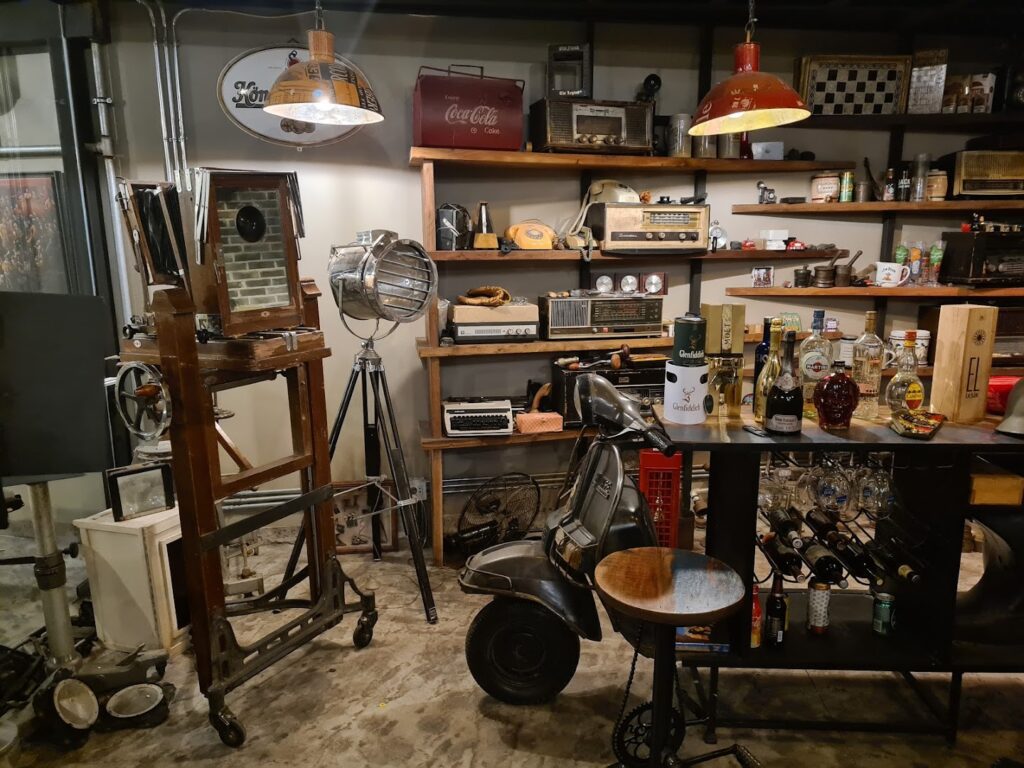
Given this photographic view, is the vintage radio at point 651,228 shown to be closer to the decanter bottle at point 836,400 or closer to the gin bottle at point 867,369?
the gin bottle at point 867,369

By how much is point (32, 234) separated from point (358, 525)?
215 cm

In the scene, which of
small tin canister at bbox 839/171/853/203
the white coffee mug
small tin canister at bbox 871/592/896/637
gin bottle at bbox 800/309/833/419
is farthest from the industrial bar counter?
small tin canister at bbox 839/171/853/203

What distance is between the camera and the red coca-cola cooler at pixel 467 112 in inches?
124

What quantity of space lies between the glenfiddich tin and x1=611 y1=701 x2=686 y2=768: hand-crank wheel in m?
1.02

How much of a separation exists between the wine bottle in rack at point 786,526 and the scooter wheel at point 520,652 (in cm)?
79

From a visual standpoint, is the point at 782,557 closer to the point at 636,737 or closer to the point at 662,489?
the point at 662,489

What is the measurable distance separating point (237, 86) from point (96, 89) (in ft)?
2.27

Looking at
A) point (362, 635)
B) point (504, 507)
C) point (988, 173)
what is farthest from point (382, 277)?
point (988, 173)

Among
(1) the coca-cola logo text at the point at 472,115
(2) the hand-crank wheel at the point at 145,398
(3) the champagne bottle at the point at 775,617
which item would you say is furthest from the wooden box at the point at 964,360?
(2) the hand-crank wheel at the point at 145,398

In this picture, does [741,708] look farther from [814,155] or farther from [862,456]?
[814,155]

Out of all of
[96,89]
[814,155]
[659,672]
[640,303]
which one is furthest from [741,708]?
[96,89]

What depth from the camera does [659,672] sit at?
1641 mm

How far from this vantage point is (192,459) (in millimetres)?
2061

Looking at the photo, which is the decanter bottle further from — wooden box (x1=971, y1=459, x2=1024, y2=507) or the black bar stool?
the black bar stool
